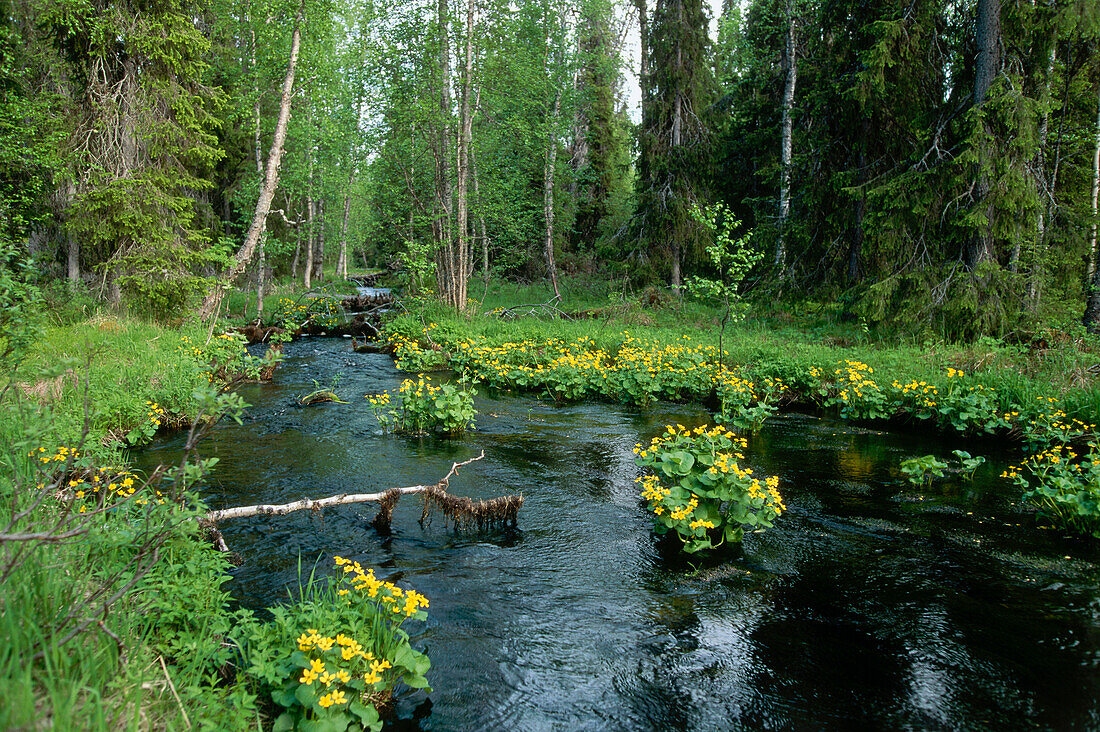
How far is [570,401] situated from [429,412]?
312 centimetres

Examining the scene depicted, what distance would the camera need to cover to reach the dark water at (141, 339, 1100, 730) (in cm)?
327

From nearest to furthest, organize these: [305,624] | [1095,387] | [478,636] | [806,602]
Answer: [305,624] → [478,636] → [806,602] → [1095,387]

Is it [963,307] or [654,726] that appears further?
[963,307]

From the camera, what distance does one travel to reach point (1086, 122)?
1355cm

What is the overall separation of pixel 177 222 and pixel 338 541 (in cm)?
1160

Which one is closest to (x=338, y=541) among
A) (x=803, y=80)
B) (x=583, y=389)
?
(x=583, y=389)

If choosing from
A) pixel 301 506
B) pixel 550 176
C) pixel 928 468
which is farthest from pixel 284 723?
pixel 550 176

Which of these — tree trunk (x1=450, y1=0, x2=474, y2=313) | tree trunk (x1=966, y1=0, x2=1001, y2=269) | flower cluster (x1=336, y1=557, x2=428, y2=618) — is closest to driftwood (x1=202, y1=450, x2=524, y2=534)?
flower cluster (x1=336, y1=557, x2=428, y2=618)

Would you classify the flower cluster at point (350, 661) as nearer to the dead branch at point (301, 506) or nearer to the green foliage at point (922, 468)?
the dead branch at point (301, 506)

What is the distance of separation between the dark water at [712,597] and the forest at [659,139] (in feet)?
11.4

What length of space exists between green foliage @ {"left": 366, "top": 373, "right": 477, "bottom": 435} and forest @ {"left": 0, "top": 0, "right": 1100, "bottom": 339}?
420 centimetres

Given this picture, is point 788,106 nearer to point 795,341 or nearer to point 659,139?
point 659,139

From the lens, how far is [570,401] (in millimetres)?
10500

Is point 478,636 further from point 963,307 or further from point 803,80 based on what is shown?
point 803,80
